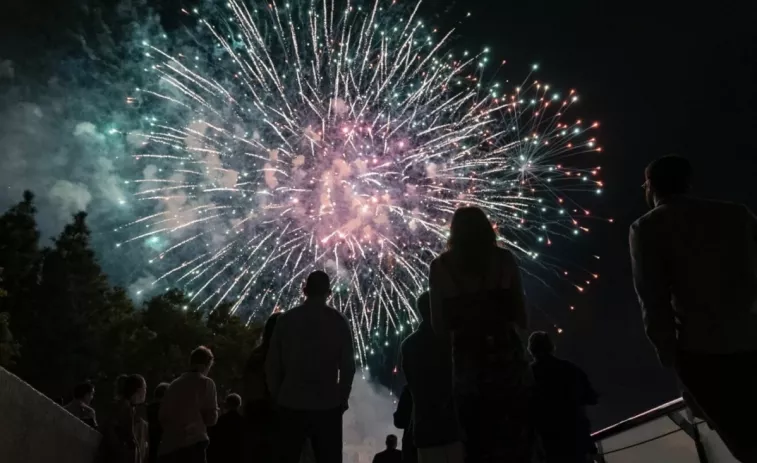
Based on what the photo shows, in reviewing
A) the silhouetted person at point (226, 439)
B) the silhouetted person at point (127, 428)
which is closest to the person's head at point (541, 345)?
the silhouetted person at point (226, 439)

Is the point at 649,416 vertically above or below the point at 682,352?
above

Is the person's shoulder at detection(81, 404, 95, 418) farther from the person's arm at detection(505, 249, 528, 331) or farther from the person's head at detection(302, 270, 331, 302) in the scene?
the person's arm at detection(505, 249, 528, 331)

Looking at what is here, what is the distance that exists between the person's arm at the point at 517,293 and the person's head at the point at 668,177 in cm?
74

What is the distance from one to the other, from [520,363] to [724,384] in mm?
816

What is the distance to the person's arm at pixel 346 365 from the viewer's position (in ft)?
13.2

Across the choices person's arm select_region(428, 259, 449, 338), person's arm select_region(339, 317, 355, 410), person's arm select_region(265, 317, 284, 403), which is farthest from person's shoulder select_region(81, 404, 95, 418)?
person's arm select_region(428, 259, 449, 338)

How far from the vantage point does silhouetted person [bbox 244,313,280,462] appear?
4391mm

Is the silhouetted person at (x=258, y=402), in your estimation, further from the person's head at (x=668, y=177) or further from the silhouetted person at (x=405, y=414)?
the person's head at (x=668, y=177)

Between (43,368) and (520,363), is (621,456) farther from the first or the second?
(43,368)

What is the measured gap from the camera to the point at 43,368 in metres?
26.7

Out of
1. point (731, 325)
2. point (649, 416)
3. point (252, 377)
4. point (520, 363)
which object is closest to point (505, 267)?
point (520, 363)

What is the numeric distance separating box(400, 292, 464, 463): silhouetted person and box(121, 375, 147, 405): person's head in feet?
9.71

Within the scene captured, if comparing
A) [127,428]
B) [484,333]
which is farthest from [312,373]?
[127,428]

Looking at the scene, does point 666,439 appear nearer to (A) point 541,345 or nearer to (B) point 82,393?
(A) point 541,345
